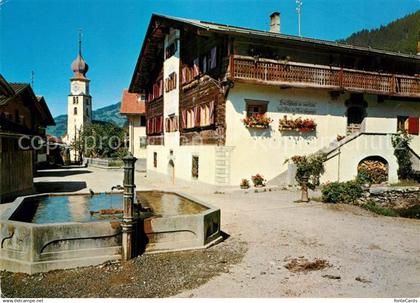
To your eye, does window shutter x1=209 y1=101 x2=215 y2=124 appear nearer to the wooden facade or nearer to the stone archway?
the stone archway

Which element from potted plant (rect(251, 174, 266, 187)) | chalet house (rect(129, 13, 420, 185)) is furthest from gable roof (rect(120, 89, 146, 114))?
potted plant (rect(251, 174, 266, 187))

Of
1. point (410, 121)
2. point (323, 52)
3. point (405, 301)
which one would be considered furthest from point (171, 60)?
point (405, 301)

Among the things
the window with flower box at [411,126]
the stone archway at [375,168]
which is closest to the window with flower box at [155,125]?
the stone archway at [375,168]

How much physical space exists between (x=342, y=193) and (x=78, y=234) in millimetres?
Answer: 10632

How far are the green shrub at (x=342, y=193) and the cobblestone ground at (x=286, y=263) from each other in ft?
8.69

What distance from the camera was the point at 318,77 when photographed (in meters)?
18.6

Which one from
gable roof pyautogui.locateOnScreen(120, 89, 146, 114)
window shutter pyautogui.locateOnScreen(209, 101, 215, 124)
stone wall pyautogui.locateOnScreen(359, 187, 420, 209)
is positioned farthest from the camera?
gable roof pyautogui.locateOnScreen(120, 89, 146, 114)

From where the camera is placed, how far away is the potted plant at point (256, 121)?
17578 millimetres

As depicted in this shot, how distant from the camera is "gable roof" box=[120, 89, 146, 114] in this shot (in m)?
43.5

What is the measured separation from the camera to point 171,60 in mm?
24594

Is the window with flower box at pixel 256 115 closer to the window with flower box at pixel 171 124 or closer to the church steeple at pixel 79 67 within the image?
the window with flower box at pixel 171 124

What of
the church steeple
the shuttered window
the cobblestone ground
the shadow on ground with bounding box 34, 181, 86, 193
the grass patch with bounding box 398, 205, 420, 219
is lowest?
the grass patch with bounding box 398, 205, 420, 219

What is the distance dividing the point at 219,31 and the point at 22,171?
1114cm

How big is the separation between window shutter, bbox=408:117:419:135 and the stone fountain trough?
1738cm
